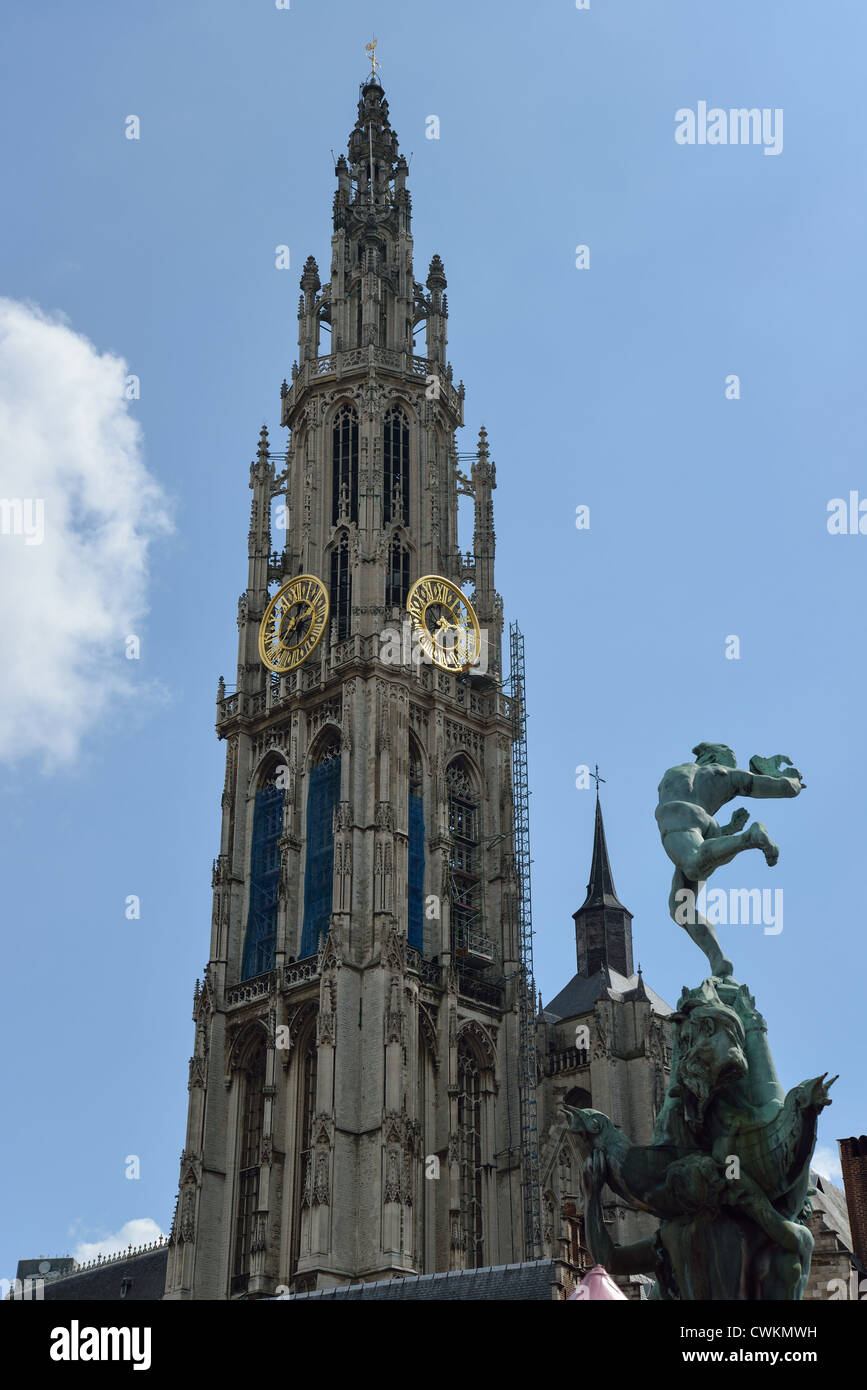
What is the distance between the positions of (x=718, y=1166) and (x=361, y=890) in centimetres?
4191

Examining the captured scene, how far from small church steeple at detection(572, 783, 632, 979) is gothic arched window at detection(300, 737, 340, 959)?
54.0ft

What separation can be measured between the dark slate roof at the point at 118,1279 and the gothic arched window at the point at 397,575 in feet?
90.4

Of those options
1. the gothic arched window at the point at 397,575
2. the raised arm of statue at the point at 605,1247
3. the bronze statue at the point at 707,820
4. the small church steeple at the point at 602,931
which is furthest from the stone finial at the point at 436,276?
the raised arm of statue at the point at 605,1247

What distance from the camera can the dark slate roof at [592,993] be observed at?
226ft

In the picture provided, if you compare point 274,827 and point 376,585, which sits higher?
point 376,585

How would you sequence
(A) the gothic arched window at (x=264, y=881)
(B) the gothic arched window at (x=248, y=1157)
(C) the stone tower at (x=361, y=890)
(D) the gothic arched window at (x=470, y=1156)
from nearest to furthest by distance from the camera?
(C) the stone tower at (x=361, y=890) → (B) the gothic arched window at (x=248, y=1157) → (D) the gothic arched window at (x=470, y=1156) → (A) the gothic arched window at (x=264, y=881)

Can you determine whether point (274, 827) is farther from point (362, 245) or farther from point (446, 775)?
point (362, 245)

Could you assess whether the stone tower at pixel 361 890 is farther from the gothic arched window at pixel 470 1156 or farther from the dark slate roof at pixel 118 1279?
the dark slate roof at pixel 118 1279

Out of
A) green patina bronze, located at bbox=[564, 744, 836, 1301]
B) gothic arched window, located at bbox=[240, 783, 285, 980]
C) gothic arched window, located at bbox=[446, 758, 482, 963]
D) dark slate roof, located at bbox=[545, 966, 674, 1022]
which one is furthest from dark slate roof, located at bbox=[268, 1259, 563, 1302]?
dark slate roof, located at bbox=[545, 966, 674, 1022]

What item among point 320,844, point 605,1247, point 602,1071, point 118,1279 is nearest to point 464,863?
point 320,844

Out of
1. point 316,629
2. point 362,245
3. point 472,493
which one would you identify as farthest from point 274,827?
point 362,245

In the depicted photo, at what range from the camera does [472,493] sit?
74.2m

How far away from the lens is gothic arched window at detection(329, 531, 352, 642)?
66688 millimetres
